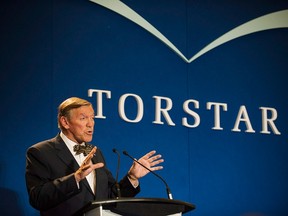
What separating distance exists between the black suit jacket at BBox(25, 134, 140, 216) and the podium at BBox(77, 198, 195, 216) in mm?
270

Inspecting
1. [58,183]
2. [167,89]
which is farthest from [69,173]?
[167,89]

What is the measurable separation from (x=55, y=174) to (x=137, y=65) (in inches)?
71.7

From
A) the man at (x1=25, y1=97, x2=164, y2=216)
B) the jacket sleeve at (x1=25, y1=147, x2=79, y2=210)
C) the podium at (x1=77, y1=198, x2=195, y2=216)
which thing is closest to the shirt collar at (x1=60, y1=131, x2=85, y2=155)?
the man at (x1=25, y1=97, x2=164, y2=216)

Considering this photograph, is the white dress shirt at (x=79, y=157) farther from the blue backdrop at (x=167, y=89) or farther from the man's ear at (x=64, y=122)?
the blue backdrop at (x=167, y=89)

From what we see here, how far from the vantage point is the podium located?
291cm

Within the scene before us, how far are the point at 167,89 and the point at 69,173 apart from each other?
186 centimetres

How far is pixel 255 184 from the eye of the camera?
220 inches

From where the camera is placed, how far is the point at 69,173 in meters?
3.61

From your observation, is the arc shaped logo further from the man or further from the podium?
the podium

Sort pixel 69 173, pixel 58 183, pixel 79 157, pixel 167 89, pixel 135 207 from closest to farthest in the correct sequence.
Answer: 1. pixel 135 207
2. pixel 58 183
3. pixel 69 173
4. pixel 79 157
5. pixel 167 89

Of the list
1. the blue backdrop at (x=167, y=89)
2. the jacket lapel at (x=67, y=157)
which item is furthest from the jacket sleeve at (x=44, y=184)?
the blue backdrop at (x=167, y=89)

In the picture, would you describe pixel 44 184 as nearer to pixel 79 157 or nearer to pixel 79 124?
pixel 79 157

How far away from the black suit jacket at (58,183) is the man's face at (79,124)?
0.30ft

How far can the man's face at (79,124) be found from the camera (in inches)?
149
